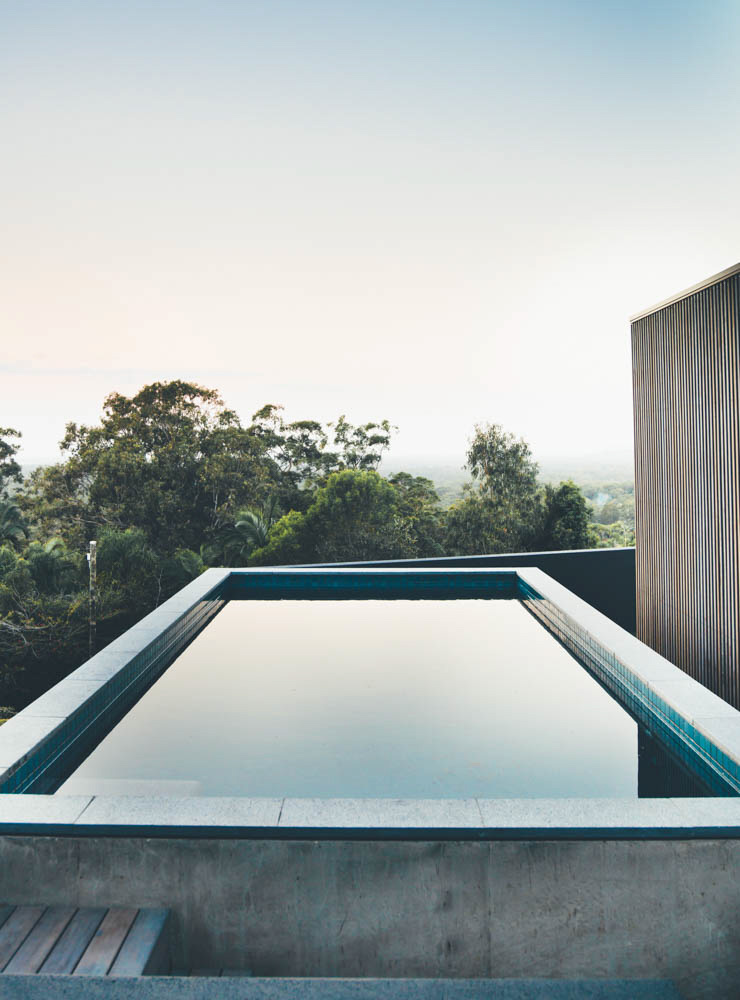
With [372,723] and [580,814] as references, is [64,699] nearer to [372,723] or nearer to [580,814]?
[372,723]

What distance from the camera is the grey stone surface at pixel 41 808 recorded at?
2508mm

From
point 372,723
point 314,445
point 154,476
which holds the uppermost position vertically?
point 314,445

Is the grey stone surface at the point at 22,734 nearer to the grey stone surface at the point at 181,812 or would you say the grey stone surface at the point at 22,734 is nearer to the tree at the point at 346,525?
the grey stone surface at the point at 181,812

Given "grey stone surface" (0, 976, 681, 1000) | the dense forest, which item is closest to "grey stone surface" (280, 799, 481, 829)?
"grey stone surface" (0, 976, 681, 1000)

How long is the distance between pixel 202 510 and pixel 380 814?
17059mm

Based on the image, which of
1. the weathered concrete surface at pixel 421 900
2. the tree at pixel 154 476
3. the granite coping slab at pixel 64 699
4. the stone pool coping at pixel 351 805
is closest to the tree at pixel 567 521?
the tree at pixel 154 476

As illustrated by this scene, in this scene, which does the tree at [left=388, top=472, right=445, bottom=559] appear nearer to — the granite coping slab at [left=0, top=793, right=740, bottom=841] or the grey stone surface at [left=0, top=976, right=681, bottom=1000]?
the granite coping slab at [left=0, top=793, right=740, bottom=841]

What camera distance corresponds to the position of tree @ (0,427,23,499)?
74.2 ft

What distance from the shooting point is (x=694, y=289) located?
5.13m

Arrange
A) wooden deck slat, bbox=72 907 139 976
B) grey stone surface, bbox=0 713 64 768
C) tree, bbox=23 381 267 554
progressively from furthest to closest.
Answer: tree, bbox=23 381 267 554, grey stone surface, bbox=0 713 64 768, wooden deck slat, bbox=72 907 139 976

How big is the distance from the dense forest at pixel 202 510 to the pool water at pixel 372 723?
9.60 meters

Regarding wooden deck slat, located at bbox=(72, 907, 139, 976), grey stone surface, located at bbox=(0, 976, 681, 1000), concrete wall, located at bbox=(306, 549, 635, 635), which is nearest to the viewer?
grey stone surface, located at bbox=(0, 976, 681, 1000)

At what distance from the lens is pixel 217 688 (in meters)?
4.60

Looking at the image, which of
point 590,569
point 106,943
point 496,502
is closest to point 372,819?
point 106,943
